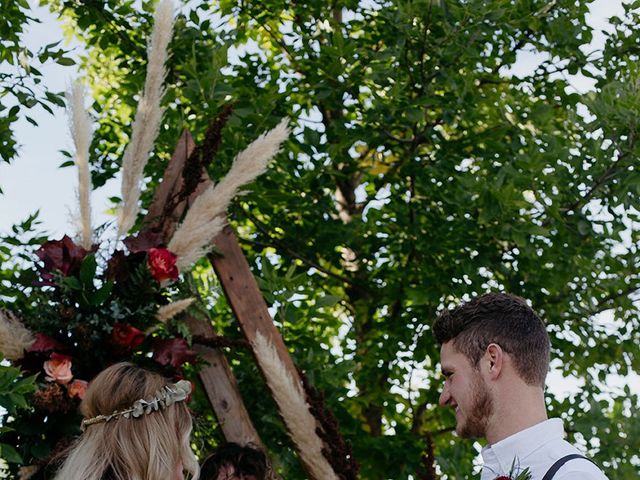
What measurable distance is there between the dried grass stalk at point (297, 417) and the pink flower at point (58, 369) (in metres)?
0.79

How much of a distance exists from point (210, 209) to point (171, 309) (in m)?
0.41

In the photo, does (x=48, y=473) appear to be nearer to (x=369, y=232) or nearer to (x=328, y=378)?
(x=328, y=378)

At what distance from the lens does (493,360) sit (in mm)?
2529

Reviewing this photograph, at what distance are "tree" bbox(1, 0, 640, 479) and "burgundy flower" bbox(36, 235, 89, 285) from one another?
92 cm

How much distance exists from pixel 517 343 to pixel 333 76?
277 centimetres

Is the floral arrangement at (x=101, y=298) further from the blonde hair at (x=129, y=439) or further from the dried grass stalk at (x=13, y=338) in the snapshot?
the blonde hair at (x=129, y=439)

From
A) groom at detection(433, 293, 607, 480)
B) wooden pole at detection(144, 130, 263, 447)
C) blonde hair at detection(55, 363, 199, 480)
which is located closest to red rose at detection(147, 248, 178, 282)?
wooden pole at detection(144, 130, 263, 447)

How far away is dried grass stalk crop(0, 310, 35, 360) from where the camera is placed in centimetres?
354

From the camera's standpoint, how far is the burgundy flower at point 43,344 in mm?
3535

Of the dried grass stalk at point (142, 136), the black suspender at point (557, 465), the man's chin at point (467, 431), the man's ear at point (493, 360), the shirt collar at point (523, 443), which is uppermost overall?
the dried grass stalk at point (142, 136)

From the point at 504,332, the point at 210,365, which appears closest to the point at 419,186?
the point at 210,365

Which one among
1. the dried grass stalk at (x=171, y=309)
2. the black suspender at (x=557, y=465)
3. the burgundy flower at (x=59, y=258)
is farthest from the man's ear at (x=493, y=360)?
the burgundy flower at (x=59, y=258)

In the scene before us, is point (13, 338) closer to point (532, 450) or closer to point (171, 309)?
point (171, 309)

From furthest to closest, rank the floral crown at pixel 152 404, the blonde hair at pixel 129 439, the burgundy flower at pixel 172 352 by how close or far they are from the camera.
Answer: the burgundy flower at pixel 172 352
the floral crown at pixel 152 404
the blonde hair at pixel 129 439
